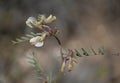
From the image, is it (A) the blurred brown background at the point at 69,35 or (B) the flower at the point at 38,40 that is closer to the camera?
(B) the flower at the point at 38,40

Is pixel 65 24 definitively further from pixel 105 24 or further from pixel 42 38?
pixel 42 38

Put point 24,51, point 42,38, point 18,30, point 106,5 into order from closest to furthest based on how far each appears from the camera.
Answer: point 42,38 → point 24,51 → point 18,30 → point 106,5

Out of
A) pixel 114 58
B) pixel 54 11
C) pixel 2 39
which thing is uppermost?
pixel 54 11

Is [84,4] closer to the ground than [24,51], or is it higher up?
higher up

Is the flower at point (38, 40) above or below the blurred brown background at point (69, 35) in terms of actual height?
below

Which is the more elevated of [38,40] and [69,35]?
[69,35]

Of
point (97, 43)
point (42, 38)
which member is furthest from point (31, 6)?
point (42, 38)

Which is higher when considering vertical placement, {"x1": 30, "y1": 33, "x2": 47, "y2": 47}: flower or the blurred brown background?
the blurred brown background

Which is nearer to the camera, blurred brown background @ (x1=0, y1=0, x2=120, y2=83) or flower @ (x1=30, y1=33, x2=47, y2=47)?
flower @ (x1=30, y1=33, x2=47, y2=47)
